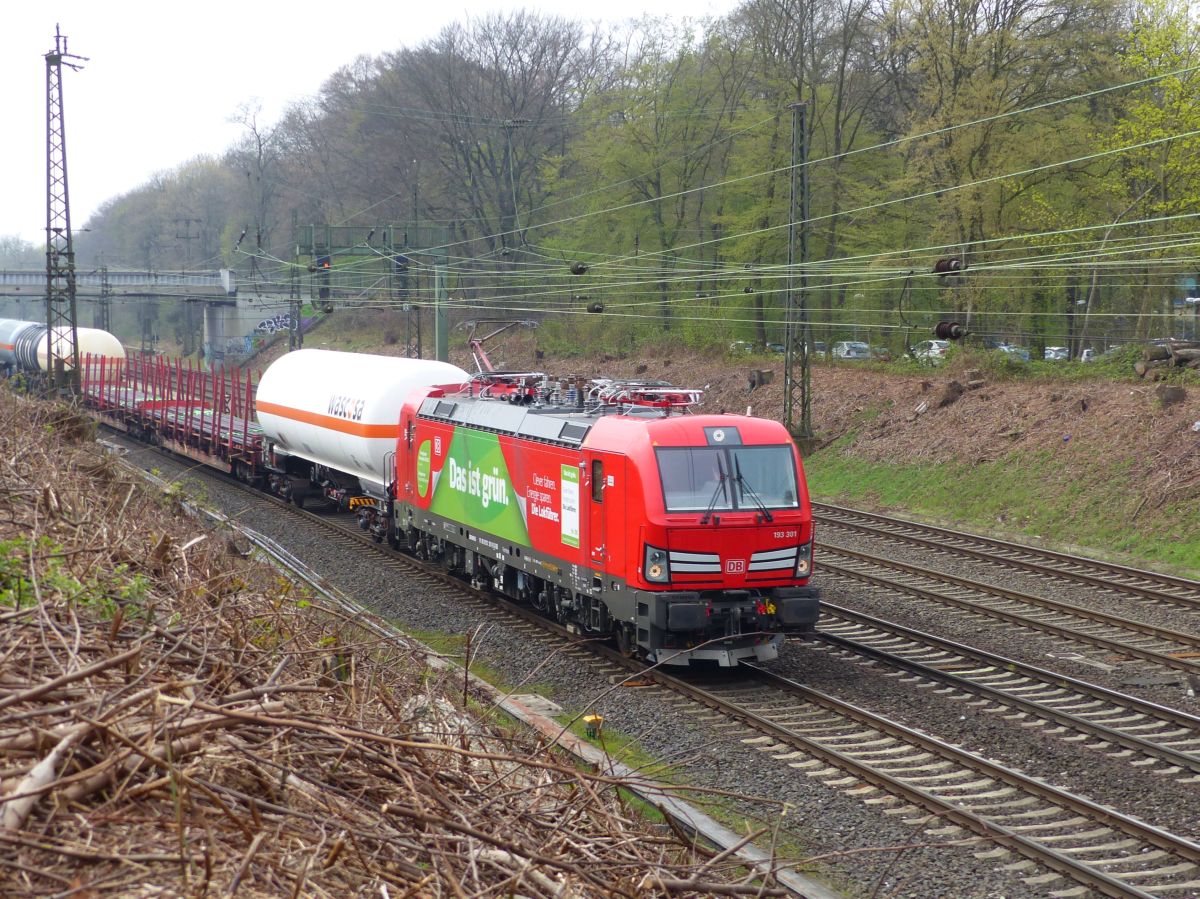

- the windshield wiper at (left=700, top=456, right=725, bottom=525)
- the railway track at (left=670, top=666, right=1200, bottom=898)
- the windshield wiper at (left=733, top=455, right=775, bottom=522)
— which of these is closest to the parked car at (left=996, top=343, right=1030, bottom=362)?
the windshield wiper at (left=733, top=455, right=775, bottom=522)

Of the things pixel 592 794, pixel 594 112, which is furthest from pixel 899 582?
pixel 594 112

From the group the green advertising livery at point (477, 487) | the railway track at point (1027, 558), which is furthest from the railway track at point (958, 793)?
the railway track at point (1027, 558)

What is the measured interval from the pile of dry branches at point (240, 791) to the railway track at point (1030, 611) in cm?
969

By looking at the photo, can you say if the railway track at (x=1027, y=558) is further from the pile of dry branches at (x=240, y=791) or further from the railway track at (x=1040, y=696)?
the pile of dry branches at (x=240, y=791)

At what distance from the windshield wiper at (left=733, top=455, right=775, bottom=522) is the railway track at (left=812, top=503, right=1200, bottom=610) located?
7540 millimetres

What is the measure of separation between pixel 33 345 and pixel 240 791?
171 feet

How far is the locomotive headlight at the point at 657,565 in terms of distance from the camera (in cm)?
1276

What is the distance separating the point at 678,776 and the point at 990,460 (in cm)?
1856

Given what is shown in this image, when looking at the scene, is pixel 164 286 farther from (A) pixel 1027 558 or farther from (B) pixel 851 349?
(A) pixel 1027 558

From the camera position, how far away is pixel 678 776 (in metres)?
10.2

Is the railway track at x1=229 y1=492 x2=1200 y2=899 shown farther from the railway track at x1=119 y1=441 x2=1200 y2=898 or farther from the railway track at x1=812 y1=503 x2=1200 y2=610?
the railway track at x1=812 y1=503 x2=1200 y2=610

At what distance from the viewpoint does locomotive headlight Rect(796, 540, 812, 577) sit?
13.3m

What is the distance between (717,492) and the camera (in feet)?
42.8

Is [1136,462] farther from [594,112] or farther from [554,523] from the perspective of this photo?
[594,112]
